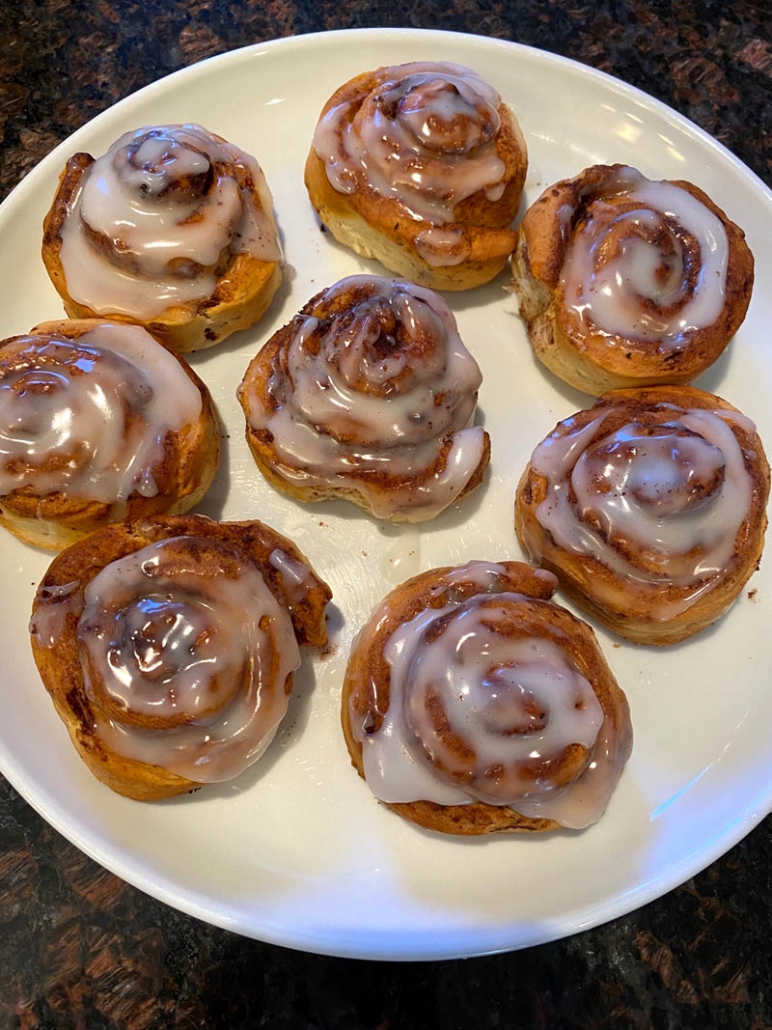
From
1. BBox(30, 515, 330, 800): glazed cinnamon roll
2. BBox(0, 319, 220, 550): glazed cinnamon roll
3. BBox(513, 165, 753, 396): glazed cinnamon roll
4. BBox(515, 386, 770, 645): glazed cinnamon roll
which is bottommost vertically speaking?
BBox(30, 515, 330, 800): glazed cinnamon roll

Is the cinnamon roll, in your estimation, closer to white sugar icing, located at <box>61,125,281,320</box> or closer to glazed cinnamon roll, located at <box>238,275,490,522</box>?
glazed cinnamon roll, located at <box>238,275,490,522</box>

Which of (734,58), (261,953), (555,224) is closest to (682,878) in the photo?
(261,953)

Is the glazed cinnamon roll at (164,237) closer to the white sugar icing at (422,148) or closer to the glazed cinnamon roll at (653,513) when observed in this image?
the white sugar icing at (422,148)

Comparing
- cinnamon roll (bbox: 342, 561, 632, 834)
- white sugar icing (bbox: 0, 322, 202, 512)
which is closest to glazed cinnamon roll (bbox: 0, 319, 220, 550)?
white sugar icing (bbox: 0, 322, 202, 512)

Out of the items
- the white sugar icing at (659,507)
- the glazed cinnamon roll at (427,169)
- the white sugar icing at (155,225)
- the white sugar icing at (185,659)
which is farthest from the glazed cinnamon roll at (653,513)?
the white sugar icing at (155,225)

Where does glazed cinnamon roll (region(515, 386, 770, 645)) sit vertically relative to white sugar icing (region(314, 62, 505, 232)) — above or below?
below

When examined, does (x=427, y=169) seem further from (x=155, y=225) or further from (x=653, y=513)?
(x=653, y=513)

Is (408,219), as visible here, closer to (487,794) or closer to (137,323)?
(137,323)
